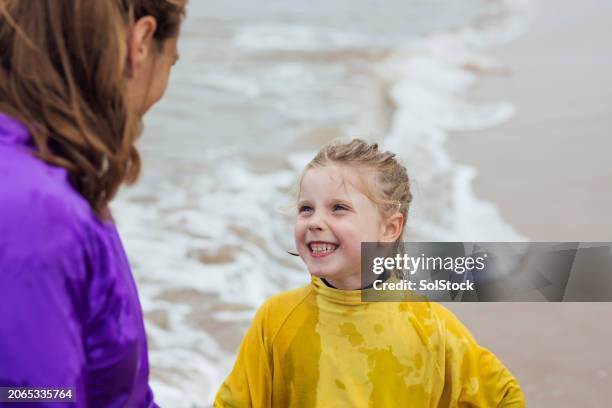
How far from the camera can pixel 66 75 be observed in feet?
4.91

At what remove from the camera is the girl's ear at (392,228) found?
262 centimetres

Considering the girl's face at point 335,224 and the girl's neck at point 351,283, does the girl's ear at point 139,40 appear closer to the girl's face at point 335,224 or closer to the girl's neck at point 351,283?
the girl's face at point 335,224

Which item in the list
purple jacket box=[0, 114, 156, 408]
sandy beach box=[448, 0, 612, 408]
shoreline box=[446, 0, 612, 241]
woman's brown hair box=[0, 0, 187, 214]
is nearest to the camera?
purple jacket box=[0, 114, 156, 408]

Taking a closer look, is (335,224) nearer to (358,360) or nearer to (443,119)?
(358,360)

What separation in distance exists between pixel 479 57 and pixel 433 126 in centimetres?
322

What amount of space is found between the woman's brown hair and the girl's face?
1.05 meters

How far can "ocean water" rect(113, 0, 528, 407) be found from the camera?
5.00 metres

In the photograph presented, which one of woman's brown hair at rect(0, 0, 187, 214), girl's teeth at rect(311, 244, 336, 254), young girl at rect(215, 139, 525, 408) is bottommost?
young girl at rect(215, 139, 525, 408)

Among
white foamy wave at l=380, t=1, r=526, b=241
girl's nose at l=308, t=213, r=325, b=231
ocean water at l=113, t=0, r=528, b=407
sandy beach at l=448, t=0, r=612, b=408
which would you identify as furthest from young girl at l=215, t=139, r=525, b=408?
sandy beach at l=448, t=0, r=612, b=408

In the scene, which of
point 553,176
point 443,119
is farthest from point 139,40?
point 443,119

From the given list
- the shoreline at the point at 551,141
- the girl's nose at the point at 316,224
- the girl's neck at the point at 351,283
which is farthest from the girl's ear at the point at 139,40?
the shoreline at the point at 551,141

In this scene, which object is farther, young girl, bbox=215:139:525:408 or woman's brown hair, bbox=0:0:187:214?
young girl, bbox=215:139:525:408

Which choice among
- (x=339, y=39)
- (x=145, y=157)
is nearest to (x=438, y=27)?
(x=339, y=39)

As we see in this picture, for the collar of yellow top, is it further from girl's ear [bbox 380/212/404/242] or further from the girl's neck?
girl's ear [bbox 380/212/404/242]
